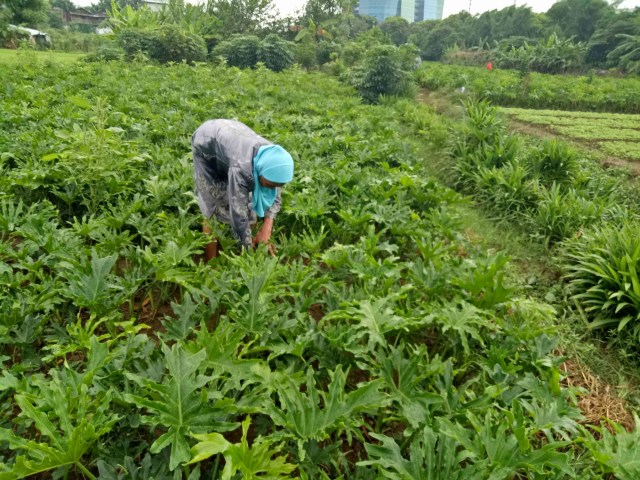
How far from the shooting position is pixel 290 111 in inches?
419

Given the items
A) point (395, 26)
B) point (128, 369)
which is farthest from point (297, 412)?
point (395, 26)

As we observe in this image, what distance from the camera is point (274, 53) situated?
2316 cm

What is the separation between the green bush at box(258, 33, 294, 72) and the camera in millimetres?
22938

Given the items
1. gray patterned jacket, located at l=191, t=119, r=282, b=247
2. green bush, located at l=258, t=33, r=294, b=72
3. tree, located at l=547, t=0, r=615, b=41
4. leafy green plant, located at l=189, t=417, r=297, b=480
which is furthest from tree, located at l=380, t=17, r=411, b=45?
leafy green plant, located at l=189, t=417, r=297, b=480

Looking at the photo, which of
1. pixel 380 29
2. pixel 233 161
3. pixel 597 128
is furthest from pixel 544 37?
pixel 233 161

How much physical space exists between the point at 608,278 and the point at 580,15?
163 ft

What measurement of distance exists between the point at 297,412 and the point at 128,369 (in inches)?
39.9

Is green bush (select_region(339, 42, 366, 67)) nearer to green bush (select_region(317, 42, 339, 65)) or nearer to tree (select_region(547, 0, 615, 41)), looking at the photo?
green bush (select_region(317, 42, 339, 65))

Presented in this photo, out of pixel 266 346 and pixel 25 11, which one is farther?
pixel 25 11

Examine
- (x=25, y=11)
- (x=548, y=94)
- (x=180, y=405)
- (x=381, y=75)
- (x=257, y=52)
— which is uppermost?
(x=25, y=11)

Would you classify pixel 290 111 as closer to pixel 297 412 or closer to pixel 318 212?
pixel 318 212

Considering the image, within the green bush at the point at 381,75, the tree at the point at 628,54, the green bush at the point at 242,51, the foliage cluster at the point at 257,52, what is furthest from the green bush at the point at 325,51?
the tree at the point at 628,54

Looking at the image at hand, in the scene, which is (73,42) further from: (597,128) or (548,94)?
(597,128)

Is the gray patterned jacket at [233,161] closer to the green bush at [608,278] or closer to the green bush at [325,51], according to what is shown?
the green bush at [608,278]
